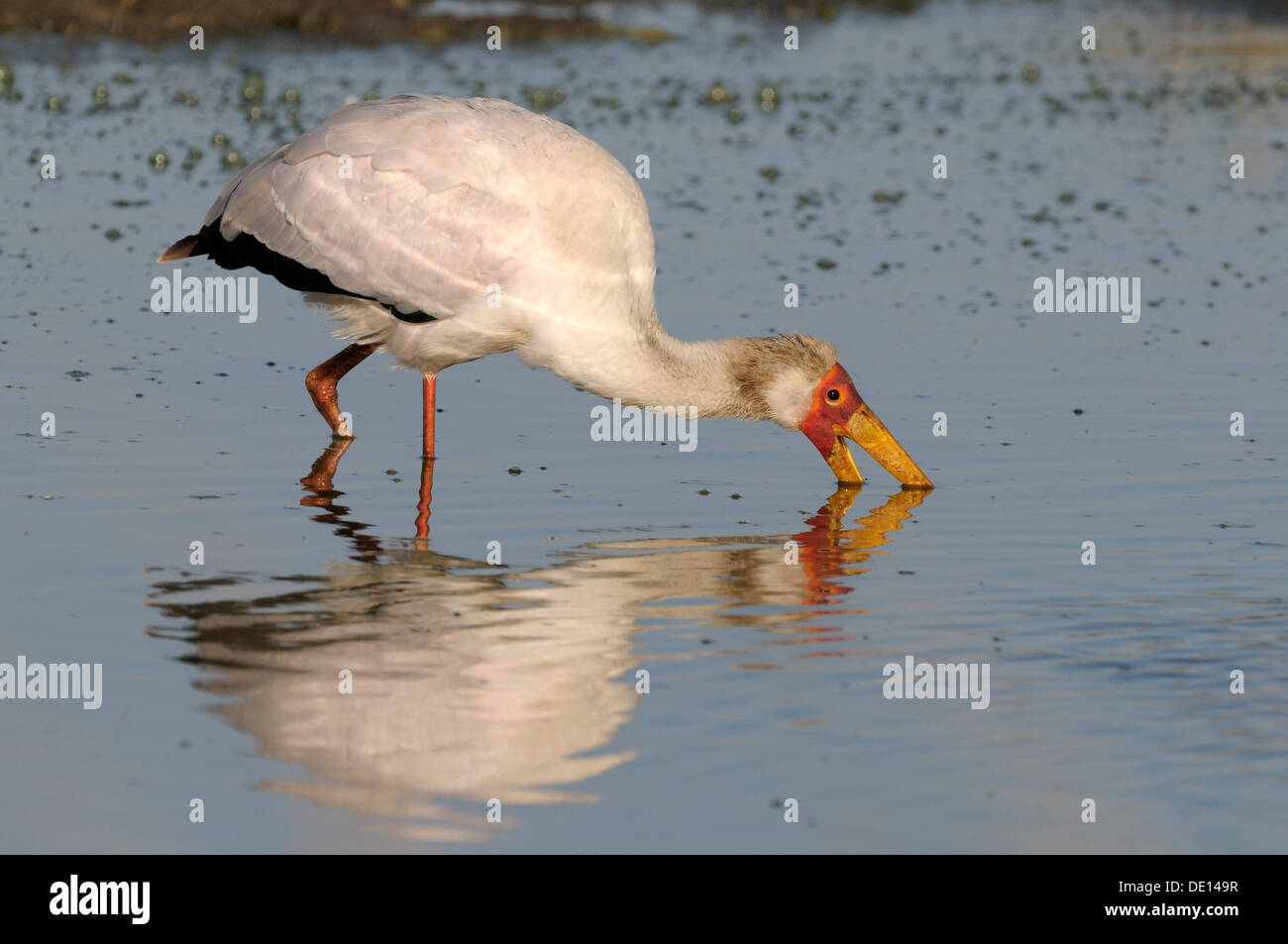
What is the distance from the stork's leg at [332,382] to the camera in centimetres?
1112

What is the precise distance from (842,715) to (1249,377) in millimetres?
6458

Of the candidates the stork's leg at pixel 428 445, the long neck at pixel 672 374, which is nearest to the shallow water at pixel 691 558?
the stork's leg at pixel 428 445

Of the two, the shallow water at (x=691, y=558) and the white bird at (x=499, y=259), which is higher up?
the white bird at (x=499, y=259)

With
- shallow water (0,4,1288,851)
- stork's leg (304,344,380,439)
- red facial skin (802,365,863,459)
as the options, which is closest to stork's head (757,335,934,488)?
red facial skin (802,365,863,459)

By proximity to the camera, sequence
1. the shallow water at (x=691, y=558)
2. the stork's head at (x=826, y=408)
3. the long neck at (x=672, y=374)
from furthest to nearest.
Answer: the stork's head at (x=826, y=408) < the long neck at (x=672, y=374) < the shallow water at (x=691, y=558)

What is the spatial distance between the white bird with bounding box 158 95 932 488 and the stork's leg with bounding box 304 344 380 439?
1.94 ft

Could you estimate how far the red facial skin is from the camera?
10266 mm

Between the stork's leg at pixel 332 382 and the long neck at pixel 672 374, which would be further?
the stork's leg at pixel 332 382

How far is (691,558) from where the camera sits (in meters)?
9.23

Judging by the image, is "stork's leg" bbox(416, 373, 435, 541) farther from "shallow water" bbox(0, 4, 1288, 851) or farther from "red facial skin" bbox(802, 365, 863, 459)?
A: "red facial skin" bbox(802, 365, 863, 459)

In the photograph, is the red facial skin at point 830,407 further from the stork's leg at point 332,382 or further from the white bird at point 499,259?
the stork's leg at point 332,382

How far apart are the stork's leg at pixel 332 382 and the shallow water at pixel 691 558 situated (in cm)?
18
